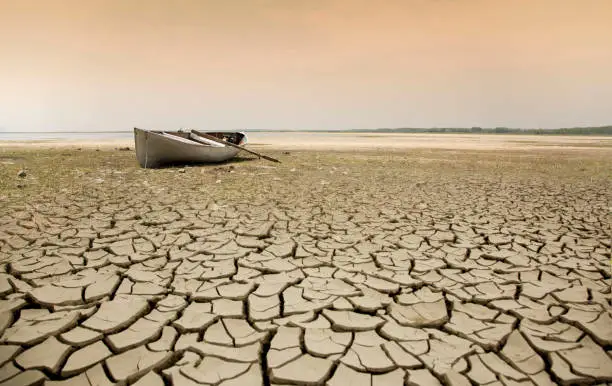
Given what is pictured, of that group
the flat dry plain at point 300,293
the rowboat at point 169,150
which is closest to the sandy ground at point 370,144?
the rowboat at point 169,150

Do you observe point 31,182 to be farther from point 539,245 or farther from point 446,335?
point 539,245

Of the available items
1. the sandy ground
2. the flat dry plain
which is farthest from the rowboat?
the sandy ground

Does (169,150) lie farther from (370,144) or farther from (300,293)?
(370,144)

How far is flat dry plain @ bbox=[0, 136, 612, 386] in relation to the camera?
1565 mm

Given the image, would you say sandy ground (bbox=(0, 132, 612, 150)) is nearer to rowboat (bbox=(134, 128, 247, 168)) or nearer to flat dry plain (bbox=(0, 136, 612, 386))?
rowboat (bbox=(134, 128, 247, 168))

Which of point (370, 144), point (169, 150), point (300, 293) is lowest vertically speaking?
point (300, 293)

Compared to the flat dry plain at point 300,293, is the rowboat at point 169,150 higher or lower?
higher

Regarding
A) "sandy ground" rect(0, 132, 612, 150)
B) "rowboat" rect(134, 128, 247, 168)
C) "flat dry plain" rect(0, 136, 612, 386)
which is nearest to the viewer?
"flat dry plain" rect(0, 136, 612, 386)

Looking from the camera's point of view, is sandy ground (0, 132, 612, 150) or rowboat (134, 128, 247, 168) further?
sandy ground (0, 132, 612, 150)

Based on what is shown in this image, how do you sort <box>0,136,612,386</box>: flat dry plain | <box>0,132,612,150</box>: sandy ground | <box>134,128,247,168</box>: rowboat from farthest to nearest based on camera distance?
<box>0,132,612,150</box>: sandy ground, <box>134,128,247,168</box>: rowboat, <box>0,136,612,386</box>: flat dry plain

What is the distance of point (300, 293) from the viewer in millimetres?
2271

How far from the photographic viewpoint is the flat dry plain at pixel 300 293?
1565 millimetres

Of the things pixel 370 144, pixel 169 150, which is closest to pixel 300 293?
pixel 169 150

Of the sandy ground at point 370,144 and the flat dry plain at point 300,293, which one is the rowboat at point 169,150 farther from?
the sandy ground at point 370,144
